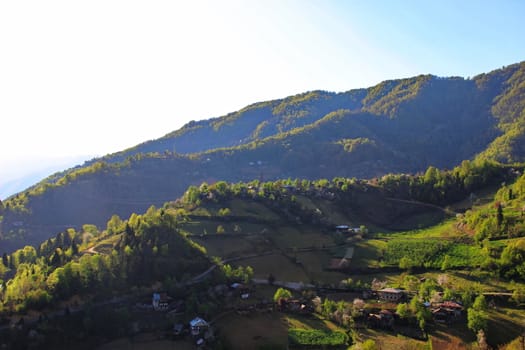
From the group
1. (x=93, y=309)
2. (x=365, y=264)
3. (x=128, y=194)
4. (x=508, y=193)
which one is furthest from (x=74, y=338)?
(x=128, y=194)

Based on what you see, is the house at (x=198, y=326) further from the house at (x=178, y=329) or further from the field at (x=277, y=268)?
the field at (x=277, y=268)

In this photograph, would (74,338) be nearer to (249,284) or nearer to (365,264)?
(249,284)

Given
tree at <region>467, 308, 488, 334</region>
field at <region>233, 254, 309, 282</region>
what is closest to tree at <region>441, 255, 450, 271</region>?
tree at <region>467, 308, 488, 334</region>

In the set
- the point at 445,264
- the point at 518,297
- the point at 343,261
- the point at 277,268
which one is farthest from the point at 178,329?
the point at 518,297

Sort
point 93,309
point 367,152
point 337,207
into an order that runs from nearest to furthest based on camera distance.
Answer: point 93,309 < point 337,207 < point 367,152

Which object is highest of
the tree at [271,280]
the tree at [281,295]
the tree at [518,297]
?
the tree at [281,295]

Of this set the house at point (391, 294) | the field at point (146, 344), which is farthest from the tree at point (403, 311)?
the field at point (146, 344)
